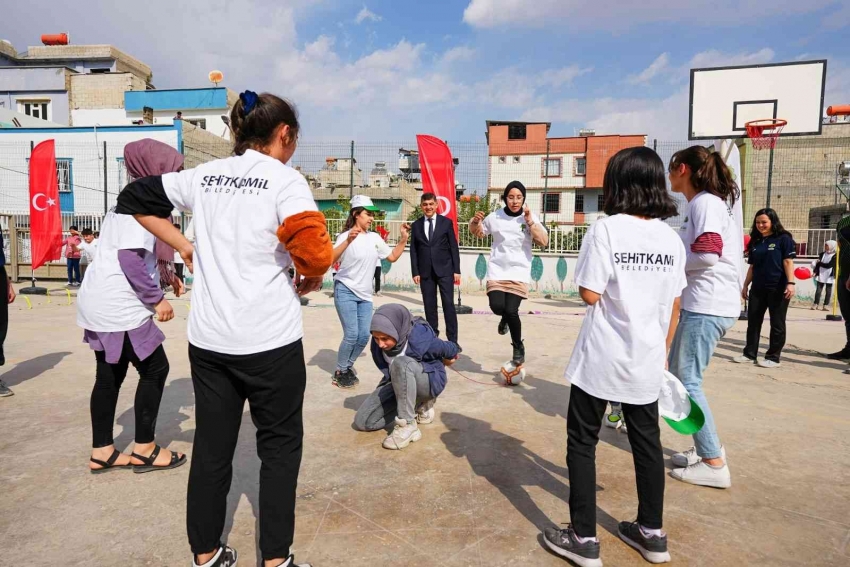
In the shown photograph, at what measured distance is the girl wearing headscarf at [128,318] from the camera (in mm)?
2893

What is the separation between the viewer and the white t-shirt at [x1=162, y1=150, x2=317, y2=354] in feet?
6.22

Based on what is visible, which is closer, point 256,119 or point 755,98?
point 256,119

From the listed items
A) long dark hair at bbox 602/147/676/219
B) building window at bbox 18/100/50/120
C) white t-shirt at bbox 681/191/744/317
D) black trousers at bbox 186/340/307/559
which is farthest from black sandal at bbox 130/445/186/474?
building window at bbox 18/100/50/120

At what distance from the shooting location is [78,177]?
66.3 ft

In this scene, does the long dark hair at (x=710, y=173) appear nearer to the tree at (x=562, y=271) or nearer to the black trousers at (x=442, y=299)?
the black trousers at (x=442, y=299)

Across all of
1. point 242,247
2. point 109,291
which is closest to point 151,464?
point 109,291

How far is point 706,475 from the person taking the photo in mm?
3072

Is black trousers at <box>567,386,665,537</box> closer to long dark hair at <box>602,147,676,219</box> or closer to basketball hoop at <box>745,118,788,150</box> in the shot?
long dark hair at <box>602,147,676,219</box>

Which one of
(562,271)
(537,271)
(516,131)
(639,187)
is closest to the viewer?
(639,187)

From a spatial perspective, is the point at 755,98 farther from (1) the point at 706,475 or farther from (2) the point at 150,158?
(2) the point at 150,158

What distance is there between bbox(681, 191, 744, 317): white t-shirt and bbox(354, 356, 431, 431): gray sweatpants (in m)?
1.77

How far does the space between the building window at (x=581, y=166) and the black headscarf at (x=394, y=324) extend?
1494 inches

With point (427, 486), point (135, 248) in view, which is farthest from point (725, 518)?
point (135, 248)

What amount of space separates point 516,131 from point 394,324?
4304 centimetres
